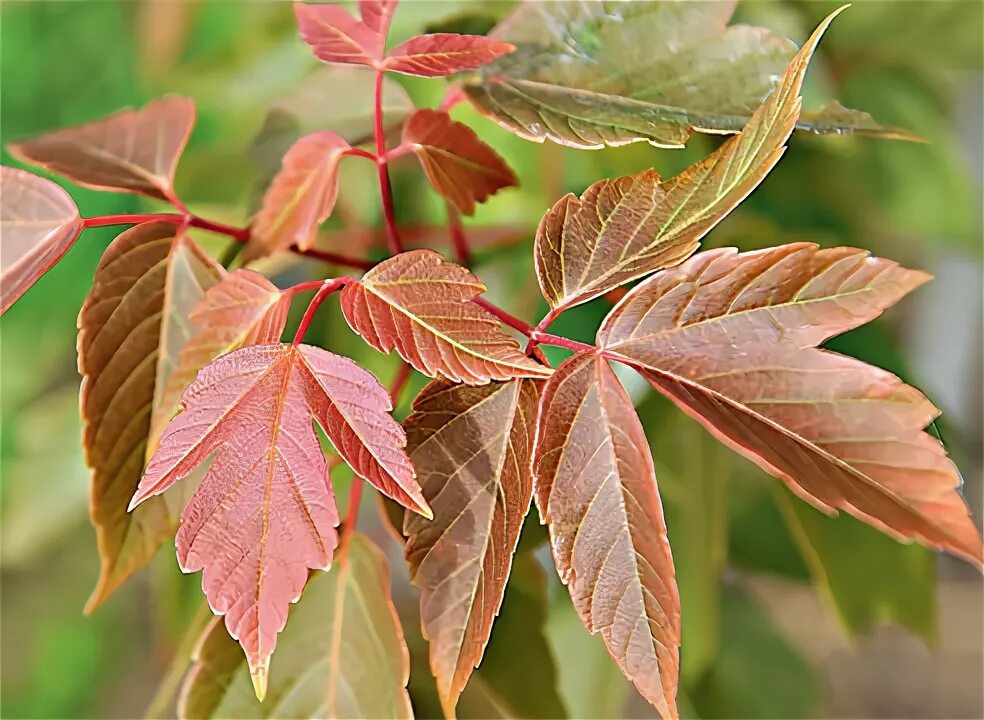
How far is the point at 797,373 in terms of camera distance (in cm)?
18

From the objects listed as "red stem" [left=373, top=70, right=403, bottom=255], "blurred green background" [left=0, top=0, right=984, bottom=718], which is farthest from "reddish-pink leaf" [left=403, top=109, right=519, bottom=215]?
"blurred green background" [left=0, top=0, right=984, bottom=718]

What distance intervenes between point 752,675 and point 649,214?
446mm

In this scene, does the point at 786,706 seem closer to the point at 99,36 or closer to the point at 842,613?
the point at 842,613

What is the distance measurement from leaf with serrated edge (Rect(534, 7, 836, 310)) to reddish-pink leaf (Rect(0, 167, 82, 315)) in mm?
145

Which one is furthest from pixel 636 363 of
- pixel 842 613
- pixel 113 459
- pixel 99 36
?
pixel 99 36

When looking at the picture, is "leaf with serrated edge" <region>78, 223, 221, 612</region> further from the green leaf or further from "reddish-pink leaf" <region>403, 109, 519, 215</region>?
the green leaf

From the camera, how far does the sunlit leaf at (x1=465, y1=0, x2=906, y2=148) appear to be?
0.22 meters

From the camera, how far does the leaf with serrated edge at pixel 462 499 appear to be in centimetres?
20

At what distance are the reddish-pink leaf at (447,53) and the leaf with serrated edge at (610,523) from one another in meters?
0.10

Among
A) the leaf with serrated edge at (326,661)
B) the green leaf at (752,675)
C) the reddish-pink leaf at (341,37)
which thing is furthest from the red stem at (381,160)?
the green leaf at (752,675)

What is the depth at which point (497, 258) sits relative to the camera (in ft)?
1.29

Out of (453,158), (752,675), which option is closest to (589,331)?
(453,158)

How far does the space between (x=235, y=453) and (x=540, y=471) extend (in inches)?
3.0

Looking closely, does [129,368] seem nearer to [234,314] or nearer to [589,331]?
[234,314]
